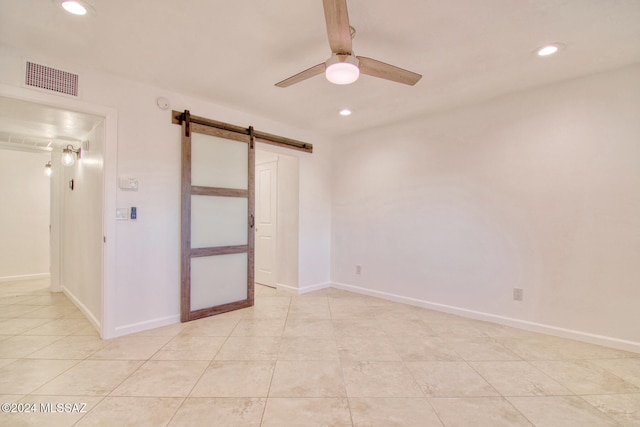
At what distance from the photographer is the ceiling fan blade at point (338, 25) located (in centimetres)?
150

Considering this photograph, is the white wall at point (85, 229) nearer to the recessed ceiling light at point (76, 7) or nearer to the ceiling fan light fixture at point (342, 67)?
the recessed ceiling light at point (76, 7)

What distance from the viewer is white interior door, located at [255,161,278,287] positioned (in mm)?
4984

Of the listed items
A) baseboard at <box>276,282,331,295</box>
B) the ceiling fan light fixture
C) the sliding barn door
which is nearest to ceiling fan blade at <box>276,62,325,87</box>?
the ceiling fan light fixture

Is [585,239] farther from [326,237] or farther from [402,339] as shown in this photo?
[326,237]

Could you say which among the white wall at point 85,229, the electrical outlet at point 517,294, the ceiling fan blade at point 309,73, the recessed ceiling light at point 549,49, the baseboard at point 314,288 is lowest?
the baseboard at point 314,288

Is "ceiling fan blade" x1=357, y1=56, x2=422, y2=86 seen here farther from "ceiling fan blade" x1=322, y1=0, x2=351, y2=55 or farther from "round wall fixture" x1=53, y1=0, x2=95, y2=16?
"round wall fixture" x1=53, y1=0, x2=95, y2=16

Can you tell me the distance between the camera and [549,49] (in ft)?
7.70

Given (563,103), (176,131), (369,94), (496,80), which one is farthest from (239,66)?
(563,103)

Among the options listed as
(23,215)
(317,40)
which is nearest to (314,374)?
(317,40)

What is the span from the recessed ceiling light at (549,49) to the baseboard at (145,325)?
431 cm

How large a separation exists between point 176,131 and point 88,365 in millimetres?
2346

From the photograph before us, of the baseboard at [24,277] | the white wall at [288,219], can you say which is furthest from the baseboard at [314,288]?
the baseboard at [24,277]

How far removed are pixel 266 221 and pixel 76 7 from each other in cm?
362

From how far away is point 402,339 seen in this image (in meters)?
2.87
